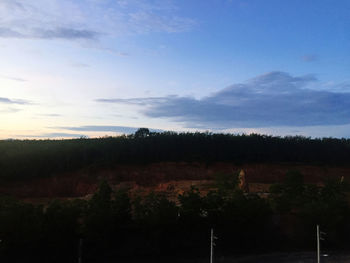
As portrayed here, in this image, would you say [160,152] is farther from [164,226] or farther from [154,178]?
[164,226]

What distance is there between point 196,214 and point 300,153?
47.4 m

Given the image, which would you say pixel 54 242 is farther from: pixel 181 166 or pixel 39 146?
pixel 39 146

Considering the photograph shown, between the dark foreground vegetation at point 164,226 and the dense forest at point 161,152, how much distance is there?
1245 inches

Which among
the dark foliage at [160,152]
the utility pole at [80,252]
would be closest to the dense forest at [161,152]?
the dark foliage at [160,152]

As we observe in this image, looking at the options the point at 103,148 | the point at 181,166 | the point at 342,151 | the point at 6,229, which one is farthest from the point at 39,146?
the point at 342,151

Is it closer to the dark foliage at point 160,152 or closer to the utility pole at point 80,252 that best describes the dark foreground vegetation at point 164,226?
the utility pole at point 80,252

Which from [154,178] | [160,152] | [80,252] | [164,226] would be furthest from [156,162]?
[80,252]

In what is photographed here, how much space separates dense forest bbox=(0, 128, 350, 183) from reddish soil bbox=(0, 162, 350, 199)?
1.38 meters

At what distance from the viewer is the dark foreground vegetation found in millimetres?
20844

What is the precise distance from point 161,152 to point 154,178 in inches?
264

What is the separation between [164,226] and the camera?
956 inches

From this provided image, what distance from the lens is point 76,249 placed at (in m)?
22.4

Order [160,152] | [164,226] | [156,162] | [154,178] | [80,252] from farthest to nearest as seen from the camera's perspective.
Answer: [160,152] < [156,162] < [154,178] < [164,226] < [80,252]

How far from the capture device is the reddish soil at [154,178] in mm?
52000
